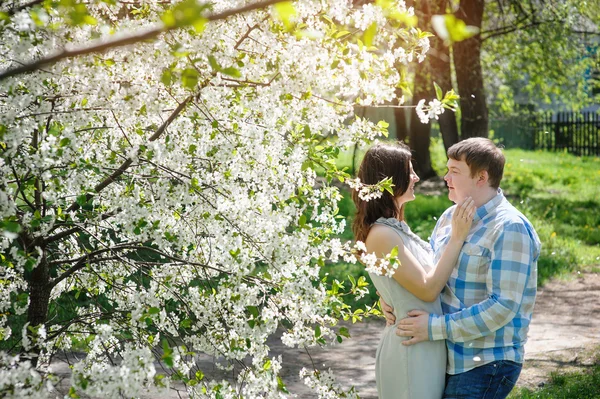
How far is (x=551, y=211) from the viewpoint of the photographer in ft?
46.1

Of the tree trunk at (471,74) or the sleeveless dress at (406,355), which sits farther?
the tree trunk at (471,74)

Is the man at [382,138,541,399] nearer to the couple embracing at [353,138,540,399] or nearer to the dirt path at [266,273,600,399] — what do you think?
the couple embracing at [353,138,540,399]

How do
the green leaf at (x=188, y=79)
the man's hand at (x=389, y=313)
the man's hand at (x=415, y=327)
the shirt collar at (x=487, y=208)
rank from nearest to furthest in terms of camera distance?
the green leaf at (x=188, y=79) → the man's hand at (x=415, y=327) → the shirt collar at (x=487, y=208) → the man's hand at (x=389, y=313)

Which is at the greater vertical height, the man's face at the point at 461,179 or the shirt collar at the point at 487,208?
the man's face at the point at 461,179

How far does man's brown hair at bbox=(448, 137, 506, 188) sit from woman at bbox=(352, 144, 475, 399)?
0.20m

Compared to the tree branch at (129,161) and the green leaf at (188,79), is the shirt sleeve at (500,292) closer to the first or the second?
the tree branch at (129,161)

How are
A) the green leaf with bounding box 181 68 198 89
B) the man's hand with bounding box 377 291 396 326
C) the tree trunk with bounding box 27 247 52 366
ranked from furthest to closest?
the tree trunk with bounding box 27 247 52 366 → the man's hand with bounding box 377 291 396 326 → the green leaf with bounding box 181 68 198 89

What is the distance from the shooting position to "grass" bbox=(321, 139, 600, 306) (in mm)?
10352

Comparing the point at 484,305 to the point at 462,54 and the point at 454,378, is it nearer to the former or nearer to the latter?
the point at 454,378

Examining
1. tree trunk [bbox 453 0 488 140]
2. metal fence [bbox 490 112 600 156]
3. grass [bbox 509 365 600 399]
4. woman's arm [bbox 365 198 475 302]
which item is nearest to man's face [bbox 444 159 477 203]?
woman's arm [bbox 365 198 475 302]

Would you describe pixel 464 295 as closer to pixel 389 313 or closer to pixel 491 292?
pixel 491 292

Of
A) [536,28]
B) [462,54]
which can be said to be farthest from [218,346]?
[536,28]

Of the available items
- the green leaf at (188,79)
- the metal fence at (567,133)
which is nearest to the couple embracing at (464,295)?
the green leaf at (188,79)

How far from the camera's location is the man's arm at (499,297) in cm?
325
